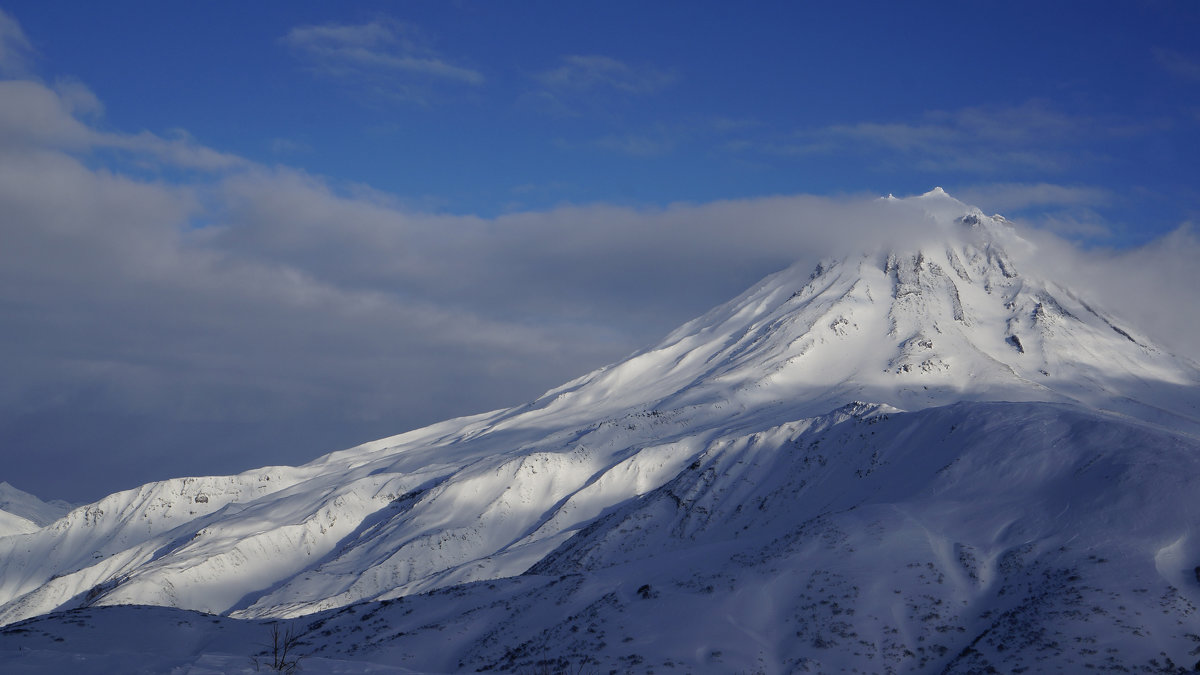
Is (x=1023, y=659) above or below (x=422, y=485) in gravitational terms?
below

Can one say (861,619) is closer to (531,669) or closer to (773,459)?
(531,669)

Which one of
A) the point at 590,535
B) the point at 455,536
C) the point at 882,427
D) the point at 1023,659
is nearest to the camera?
the point at 1023,659

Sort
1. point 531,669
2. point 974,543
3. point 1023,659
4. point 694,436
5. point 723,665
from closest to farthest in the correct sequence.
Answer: point 1023,659
point 723,665
point 531,669
point 974,543
point 694,436

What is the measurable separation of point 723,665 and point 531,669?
752 centimetres

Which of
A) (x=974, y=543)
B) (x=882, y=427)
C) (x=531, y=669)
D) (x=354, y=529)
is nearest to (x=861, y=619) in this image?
(x=974, y=543)

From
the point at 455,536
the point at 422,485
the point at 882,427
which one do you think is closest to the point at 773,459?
the point at 882,427

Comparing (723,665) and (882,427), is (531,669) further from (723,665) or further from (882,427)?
(882,427)

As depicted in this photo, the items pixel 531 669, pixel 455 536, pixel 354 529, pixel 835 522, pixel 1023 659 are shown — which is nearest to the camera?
pixel 1023 659

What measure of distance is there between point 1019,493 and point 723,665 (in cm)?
2415

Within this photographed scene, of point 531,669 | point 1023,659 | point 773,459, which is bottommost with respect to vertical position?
point 1023,659

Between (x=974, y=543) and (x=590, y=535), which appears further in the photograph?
(x=590, y=535)

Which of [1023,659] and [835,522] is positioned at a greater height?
[835,522]

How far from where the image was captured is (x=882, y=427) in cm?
7288

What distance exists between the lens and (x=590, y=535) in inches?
3494
